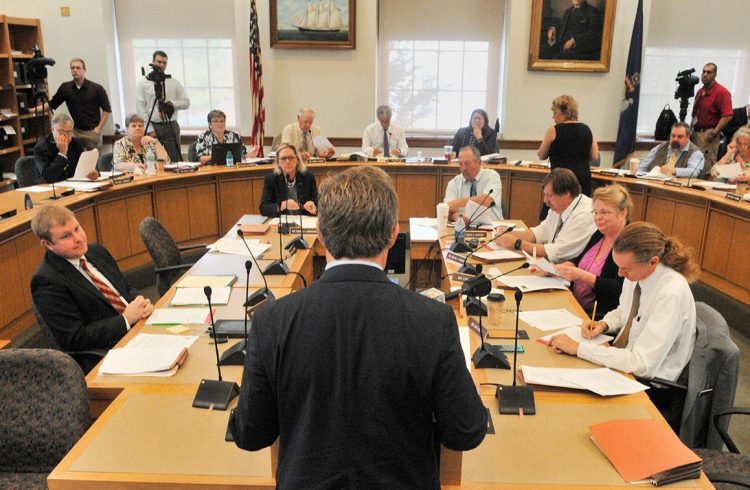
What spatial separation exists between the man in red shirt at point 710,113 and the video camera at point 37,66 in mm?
7532

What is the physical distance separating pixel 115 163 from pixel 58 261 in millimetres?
3492

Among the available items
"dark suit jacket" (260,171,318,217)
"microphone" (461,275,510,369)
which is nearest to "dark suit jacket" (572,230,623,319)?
"microphone" (461,275,510,369)

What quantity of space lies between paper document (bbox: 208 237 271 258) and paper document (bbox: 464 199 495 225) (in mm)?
1507

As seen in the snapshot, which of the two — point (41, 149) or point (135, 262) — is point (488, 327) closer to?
point (135, 262)

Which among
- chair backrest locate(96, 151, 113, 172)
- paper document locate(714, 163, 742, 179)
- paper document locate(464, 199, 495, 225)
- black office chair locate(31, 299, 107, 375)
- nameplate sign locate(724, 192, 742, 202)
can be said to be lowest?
black office chair locate(31, 299, 107, 375)

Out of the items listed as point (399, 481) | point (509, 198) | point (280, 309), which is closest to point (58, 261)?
point (280, 309)

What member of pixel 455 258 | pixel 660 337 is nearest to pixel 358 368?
pixel 660 337

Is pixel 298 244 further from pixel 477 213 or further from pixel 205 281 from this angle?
pixel 477 213

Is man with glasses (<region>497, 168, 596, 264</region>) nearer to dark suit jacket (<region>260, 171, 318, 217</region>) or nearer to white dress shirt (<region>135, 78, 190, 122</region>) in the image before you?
dark suit jacket (<region>260, 171, 318, 217</region>)

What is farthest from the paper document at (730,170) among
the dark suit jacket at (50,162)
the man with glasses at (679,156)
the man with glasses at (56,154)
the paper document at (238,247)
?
the dark suit jacket at (50,162)

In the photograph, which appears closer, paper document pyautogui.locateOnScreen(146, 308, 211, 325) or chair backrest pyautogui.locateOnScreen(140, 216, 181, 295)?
paper document pyautogui.locateOnScreen(146, 308, 211, 325)

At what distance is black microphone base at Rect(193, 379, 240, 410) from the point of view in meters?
1.98

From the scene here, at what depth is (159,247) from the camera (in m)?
3.82

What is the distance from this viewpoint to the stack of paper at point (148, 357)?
2.22 m
